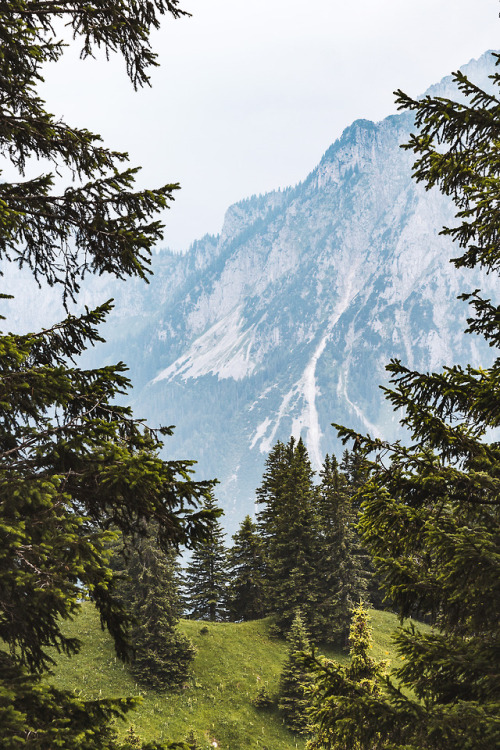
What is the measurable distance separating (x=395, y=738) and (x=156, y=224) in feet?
23.5

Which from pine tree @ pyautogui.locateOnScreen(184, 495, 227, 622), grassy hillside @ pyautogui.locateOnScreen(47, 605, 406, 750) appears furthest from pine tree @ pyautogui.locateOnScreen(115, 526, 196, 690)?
pine tree @ pyautogui.locateOnScreen(184, 495, 227, 622)

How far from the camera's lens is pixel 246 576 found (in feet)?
131

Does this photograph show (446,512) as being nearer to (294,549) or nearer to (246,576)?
(294,549)

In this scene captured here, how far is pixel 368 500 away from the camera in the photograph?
624 centimetres

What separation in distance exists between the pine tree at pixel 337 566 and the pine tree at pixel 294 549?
81 centimetres

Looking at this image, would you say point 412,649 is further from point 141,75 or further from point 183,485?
point 141,75

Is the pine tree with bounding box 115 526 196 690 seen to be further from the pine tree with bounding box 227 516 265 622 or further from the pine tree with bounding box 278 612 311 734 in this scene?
the pine tree with bounding box 227 516 265 622

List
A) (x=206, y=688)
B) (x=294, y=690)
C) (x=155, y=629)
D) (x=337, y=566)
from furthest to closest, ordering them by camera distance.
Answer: (x=337, y=566), (x=206, y=688), (x=155, y=629), (x=294, y=690)

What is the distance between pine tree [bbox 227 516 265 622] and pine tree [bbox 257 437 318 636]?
236 centimetres

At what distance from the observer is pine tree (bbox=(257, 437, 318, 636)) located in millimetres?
34500

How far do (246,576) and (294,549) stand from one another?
665cm

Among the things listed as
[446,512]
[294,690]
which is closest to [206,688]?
[294,690]

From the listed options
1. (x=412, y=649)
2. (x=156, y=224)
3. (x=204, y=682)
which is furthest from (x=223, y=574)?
(x=156, y=224)

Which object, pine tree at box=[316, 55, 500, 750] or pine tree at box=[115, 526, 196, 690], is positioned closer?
pine tree at box=[316, 55, 500, 750]
